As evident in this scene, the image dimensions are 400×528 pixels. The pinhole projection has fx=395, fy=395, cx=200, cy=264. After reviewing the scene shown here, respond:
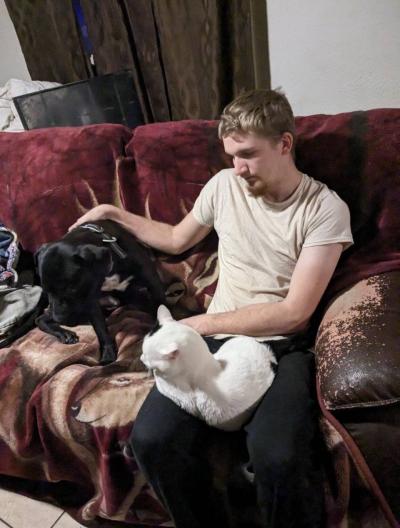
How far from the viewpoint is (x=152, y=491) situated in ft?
3.43

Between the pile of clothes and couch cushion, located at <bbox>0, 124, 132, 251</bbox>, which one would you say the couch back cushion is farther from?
the pile of clothes

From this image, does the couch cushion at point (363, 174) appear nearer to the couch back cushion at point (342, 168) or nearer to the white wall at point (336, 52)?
the couch back cushion at point (342, 168)

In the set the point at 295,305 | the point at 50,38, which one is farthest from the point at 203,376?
the point at 50,38

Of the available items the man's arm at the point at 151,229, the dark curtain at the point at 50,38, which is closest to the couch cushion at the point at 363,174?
the man's arm at the point at 151,229

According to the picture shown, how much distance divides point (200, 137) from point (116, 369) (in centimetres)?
79

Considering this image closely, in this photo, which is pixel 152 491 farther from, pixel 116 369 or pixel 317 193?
pixel 317 193

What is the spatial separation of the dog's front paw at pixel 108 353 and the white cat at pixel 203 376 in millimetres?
329

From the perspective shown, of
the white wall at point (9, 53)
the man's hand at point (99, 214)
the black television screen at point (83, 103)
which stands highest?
the white wall at point (9, 53)

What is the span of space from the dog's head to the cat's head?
0.40 meters

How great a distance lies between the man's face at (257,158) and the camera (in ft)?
3.39

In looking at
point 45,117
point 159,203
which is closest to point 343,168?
point 159,203

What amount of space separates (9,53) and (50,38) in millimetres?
458

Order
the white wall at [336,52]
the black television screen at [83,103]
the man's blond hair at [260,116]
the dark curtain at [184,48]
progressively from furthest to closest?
the black television screen at [83,103] < the dark curtain at [184,48] < the white wall at [336,52] < the man's blond hair at [260,116]

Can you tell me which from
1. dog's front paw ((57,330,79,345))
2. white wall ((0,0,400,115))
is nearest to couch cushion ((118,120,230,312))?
dog's front paw ((57,330,79,345))
